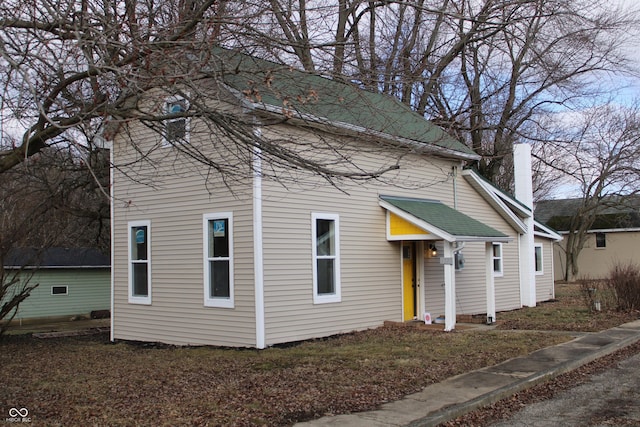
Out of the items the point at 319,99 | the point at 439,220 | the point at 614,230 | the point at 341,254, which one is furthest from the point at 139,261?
the point at 614,230

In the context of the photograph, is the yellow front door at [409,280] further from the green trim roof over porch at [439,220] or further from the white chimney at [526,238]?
the white chimney at [526,238]

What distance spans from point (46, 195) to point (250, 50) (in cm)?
1130

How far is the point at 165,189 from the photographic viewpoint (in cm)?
1407

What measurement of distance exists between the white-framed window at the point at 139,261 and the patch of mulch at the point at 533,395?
8.88 m

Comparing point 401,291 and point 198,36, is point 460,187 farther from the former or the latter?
point 198,36

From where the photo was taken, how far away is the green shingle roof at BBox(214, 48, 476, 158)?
733 cm

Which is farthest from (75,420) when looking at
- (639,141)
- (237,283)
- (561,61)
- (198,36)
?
(639,141)

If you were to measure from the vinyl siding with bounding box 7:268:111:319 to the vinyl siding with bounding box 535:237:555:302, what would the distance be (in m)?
18.4

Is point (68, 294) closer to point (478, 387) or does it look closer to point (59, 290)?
point (59, 290)

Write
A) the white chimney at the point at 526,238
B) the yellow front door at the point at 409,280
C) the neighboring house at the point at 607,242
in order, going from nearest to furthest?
the yellow front door at the point at 409,280, the white chimney at the point at 526,238, the neighboring house at the point at 607,242

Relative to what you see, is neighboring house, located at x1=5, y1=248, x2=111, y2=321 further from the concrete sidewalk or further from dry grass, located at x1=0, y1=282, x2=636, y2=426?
the concrete sidewalk

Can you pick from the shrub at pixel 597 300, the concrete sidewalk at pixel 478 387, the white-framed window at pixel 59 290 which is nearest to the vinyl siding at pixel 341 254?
the concrete sidewalk at pixel 478 387

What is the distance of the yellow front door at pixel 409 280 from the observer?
15.9 metres

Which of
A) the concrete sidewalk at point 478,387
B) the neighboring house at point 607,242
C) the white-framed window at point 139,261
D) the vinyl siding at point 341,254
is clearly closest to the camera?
the concrete sidewalk at point 478,387
